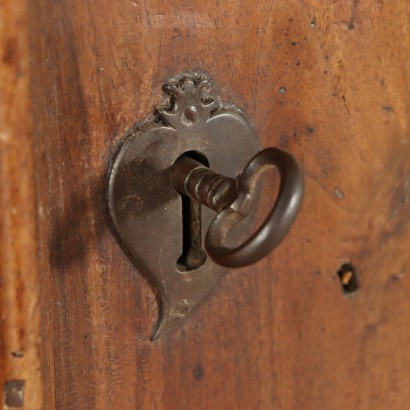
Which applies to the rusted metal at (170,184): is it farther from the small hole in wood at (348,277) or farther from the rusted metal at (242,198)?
the small hole in wood at (348,277)

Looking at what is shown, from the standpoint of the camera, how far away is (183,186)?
1.86 feet

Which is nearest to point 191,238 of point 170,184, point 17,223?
point 170,184

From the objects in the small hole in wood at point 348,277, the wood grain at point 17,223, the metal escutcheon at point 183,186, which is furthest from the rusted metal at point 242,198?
the small hole in wood at point 348,277

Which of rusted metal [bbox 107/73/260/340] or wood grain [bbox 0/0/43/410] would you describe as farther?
rusted metal [bbox 107/73/260/340]

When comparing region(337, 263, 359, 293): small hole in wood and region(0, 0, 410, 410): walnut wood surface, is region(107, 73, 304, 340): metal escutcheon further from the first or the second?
region(337, 263, 359, 293): small hole in wood

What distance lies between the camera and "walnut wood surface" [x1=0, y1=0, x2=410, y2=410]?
49cm

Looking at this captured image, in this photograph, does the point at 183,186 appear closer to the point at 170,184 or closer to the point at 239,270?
the point at 170,184

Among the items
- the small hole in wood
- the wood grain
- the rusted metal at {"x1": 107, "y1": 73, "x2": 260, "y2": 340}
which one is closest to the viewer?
the wood grain

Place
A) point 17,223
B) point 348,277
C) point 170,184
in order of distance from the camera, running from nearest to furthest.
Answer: point 17,223 < point 170,184 < point 348,277

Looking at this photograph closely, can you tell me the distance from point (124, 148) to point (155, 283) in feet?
0.39

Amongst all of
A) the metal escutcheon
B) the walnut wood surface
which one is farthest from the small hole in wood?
the metal escutcheon

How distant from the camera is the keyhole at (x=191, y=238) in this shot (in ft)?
2.00

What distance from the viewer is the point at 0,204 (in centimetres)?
46

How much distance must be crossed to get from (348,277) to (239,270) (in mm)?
134
